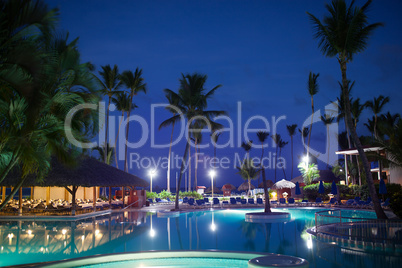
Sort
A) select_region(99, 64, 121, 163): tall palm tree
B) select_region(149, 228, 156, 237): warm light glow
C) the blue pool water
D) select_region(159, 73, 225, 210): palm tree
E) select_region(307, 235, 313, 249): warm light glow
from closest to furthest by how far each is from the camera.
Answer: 1. the blue pool water
2. select_region(307, 235, 313, 249): warm light glow
3. select_region(149, 228, 156, 237): warm light glow
4. select_region(159, 73, 225, 210): palm tree
5. select_region(99, 64, 121, 163): tall palm tree

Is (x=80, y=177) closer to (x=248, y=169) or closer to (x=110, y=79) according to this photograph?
(x=110, y=79)

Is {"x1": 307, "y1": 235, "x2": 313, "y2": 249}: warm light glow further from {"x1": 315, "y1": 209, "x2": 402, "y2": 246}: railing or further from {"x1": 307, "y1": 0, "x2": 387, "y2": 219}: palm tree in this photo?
{"x1": 307, "y1": 0, "x2": 387, "y2": 219}: palm tree

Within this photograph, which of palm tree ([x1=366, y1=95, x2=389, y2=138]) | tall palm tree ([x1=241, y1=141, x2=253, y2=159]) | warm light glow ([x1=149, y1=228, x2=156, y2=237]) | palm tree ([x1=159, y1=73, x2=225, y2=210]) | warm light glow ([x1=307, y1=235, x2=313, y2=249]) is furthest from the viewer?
tall palm tree ([x1=241, y1=141, x2=253, y2=159])

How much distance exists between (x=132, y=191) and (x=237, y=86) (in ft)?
144

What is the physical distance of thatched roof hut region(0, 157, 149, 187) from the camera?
2006 centimetres

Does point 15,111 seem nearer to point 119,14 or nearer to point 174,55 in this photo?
point 119,14

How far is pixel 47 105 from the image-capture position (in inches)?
262

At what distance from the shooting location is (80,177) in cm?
2084

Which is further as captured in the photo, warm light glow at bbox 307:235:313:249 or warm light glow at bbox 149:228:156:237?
warm light glow at bbox 149:228:156:237

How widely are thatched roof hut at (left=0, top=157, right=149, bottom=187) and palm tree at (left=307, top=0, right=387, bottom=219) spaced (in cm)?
1351

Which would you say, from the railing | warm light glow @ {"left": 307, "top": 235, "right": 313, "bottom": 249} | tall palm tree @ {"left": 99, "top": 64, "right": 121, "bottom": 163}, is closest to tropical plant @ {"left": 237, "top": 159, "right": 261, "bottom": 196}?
tall palm tree @ {"left": 99, "top": 64, "right": 121, "bottom": 163}

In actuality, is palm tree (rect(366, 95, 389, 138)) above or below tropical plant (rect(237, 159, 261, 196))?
above

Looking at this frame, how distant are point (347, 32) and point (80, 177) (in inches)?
648

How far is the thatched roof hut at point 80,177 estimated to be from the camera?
20.1 metres
